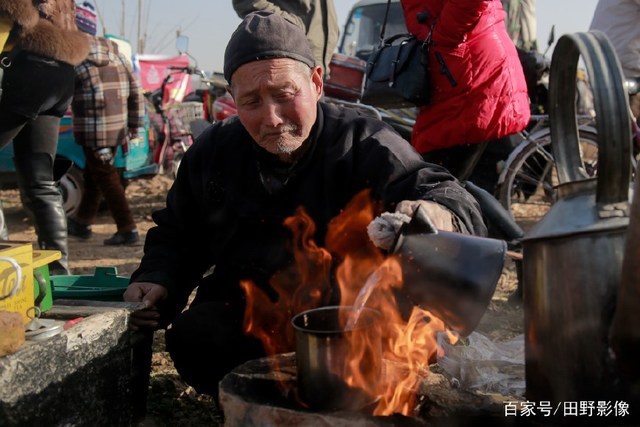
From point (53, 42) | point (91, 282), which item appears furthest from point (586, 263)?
point (53, 42)

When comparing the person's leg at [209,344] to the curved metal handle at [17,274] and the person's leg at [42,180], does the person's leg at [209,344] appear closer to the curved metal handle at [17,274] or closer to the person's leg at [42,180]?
the curved metal handle at [17,274]

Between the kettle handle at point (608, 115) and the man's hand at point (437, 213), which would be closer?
the kettle handle at point (608, 115)

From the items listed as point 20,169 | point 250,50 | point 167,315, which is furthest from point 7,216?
point 250,50

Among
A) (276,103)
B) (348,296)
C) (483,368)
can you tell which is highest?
(276,103)

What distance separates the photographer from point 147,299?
229 centimetres

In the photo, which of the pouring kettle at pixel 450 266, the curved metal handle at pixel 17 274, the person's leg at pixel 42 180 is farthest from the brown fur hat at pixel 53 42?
the pouring kettle at pixel 450 266

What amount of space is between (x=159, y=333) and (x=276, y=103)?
1.96 meters

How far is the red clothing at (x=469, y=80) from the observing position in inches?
131

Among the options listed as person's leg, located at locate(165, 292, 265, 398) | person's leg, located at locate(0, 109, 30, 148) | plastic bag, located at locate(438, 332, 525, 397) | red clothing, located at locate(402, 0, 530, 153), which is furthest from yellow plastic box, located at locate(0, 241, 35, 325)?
red clothing, located at locate(402, 0, 530, 153)

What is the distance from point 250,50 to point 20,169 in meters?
2.26

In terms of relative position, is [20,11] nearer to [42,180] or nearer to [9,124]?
[9,124]

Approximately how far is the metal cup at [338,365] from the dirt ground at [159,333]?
105 centimetres

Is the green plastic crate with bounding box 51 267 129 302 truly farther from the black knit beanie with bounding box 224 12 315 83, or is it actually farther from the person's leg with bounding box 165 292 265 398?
the black knit beanie with bounding box 224 12 315 83

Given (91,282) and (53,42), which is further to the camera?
(53,42)
